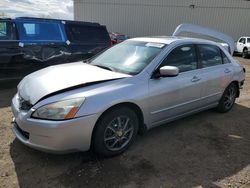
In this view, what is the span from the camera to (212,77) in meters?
5.10

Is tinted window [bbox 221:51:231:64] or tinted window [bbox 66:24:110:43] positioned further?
tinted window [bbox 66:24:110:43]

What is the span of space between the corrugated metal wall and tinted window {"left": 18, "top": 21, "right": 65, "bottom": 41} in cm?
2014

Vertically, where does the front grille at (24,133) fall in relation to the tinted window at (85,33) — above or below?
below

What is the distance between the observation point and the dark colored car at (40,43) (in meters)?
6.76

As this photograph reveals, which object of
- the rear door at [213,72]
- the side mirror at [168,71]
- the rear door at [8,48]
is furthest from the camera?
the rear door at [8,48]

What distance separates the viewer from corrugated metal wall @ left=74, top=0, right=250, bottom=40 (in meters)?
24.2

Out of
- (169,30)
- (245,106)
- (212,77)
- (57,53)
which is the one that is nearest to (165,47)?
(212,77)

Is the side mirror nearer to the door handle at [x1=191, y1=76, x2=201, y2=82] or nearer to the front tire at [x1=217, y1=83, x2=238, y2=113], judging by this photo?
the door handle at [x1=191, y1=76, x2=201, y2=82]

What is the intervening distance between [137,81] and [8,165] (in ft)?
6.31

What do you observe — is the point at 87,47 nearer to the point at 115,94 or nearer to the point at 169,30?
the point at 115,94

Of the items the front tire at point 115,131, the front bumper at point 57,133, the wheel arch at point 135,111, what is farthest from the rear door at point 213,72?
the front bumper at point 57,133

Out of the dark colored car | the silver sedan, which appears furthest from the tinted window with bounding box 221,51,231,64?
the dark colored car

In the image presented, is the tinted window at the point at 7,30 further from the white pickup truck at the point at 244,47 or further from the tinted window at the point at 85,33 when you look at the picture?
the white pickup truck at the point at 244,47

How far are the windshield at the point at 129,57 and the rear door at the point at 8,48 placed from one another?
9.28 feet
